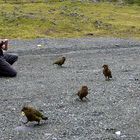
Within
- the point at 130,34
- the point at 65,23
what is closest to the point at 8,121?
the point at 130,34

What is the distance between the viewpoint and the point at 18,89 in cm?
2538

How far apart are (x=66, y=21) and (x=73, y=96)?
4205cm

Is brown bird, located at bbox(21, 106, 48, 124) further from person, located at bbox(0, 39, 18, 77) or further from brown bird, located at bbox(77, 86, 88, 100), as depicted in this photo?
person, located at bbox(0, 39, 18, 77)

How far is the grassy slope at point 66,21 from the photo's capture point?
56844 millimetres

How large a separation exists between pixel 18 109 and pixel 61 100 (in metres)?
2.16

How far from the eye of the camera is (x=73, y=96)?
76.7 ft

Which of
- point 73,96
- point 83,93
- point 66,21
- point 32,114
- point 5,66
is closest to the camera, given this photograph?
point 32,114

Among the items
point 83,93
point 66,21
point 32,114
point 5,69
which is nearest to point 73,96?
point 83,93

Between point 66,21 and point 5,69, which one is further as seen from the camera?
point 66,21

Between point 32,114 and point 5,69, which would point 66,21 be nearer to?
point 5,69

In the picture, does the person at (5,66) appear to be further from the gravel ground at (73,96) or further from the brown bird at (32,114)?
the brown bird at (32,114)

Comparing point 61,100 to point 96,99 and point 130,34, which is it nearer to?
point 96,99

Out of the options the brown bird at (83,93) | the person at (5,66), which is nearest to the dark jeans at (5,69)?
the person at (5,66)

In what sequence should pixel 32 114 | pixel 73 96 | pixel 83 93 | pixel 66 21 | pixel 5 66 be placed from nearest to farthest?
pixel 32 114 < pixel 83 93 < pixel 73 96 < pixel 5 66 < pixel 66 21
